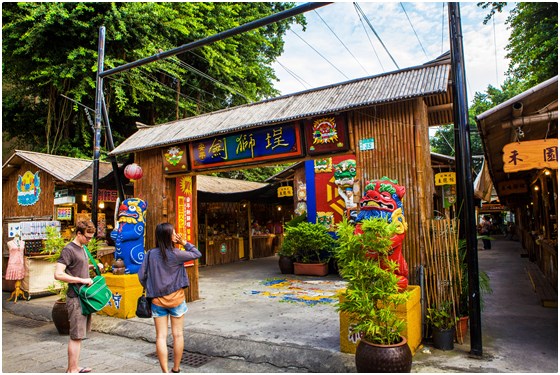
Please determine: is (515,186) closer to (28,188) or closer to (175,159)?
(175,159)

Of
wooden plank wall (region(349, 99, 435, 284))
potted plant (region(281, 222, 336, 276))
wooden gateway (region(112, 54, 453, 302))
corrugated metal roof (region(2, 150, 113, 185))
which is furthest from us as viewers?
potted plant (region(281, 222, 336, 276))

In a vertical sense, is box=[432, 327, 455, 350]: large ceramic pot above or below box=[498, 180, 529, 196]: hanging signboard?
below

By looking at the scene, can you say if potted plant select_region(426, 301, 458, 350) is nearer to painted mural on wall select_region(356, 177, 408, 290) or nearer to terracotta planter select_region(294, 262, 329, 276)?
painted mural on wall select_region(356, 177, 408, 290)

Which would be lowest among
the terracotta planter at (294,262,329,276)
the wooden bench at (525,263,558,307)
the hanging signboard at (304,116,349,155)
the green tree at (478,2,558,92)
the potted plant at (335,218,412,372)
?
the wooden bench at (525,263,558,307)

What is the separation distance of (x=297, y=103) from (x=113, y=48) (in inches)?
430

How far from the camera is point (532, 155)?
176 inches

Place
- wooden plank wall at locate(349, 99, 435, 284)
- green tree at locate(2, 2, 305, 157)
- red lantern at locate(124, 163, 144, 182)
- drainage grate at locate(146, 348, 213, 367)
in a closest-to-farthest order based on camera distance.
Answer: drainage grate at locate(146, 348, 213, 367) < wooden plank wall at locate(349, 99, 435, 284) < red lantern at locate(124, 163, 144, 182) < green tree at locate(2, 2, 305, 157)

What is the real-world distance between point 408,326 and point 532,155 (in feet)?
8.10

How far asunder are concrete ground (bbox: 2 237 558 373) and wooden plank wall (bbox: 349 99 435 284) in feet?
4.75

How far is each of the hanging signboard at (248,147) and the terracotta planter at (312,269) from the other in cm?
564

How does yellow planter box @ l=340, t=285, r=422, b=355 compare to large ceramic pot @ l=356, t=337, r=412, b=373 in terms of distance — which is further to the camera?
yellow planter box @ l=340, t=285, r=422, b=355

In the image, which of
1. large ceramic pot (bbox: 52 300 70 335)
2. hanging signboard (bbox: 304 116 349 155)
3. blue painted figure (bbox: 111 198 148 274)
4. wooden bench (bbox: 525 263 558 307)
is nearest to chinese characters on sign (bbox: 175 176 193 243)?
blue painted figure (bbox: 111 198 148 274)

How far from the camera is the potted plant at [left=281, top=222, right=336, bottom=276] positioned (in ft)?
39.2

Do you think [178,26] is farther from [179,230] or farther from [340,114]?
[340,114]
